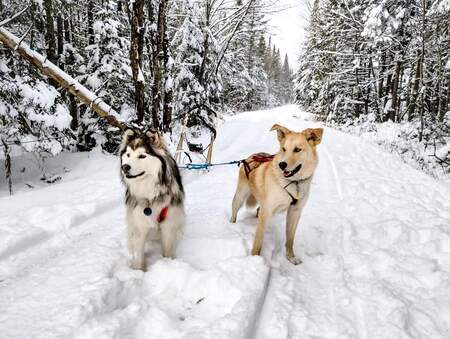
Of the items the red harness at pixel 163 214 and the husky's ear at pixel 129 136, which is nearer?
the husky's ear at pixel 129 136

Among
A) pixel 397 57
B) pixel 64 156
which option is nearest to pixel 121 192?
pixel 64 156

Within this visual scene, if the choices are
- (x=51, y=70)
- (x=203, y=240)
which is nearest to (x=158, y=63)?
(x=51, y=70)

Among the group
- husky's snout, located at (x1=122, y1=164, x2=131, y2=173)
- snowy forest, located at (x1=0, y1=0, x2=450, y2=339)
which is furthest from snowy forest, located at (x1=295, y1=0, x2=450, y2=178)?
husky's snout, located at (x1=122, y1=164, x2=131, y2=173)

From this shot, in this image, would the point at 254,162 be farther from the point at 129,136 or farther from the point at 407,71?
the point at 407,71

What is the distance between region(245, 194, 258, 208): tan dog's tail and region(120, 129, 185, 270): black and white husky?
1371 mm

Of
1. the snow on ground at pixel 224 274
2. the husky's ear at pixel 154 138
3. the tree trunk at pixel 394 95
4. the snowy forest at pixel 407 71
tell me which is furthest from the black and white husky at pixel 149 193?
the tree trunk at pixel 394 95

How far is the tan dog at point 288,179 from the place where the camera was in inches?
147

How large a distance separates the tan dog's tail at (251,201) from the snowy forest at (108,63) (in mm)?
3409

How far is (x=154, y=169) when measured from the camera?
3.50 metres

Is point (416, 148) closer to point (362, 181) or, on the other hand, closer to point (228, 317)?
point (362, 181)

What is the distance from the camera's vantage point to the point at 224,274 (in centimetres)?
343

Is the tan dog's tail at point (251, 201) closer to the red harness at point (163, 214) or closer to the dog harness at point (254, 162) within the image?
the dog harness at point (254, 162)

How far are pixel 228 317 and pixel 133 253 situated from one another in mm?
1481

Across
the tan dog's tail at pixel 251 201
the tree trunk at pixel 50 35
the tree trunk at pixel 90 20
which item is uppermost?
the tree trunk at pixel 90 20
